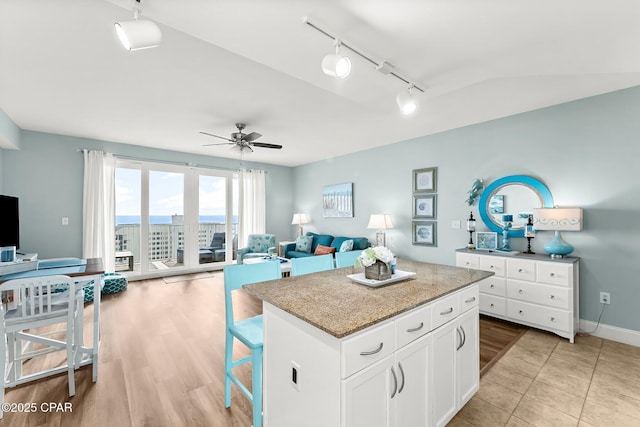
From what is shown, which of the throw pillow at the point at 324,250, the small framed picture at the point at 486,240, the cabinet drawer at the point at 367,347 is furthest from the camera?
the throw pillow at the point at 324,250

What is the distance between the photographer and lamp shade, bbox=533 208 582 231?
2.79 meters

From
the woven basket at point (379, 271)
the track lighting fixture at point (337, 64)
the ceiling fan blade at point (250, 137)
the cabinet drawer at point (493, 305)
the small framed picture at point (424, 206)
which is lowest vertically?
the cabinet drawer at point (493, 305)

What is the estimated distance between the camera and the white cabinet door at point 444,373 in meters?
1.49

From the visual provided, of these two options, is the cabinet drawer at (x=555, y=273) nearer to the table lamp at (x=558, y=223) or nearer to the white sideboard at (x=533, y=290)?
the white sideboard at (x=533, y=290)

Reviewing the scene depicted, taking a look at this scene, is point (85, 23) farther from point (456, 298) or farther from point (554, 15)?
point (456, 298)

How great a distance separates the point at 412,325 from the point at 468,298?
26.6 inches

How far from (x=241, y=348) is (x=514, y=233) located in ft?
11.6

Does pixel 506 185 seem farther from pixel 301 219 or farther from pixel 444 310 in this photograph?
pixel 301 219

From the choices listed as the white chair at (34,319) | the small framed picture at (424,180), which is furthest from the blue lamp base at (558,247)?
the white chair at (34,319)

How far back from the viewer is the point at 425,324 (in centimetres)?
142

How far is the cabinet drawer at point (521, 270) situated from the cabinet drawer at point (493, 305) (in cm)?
33

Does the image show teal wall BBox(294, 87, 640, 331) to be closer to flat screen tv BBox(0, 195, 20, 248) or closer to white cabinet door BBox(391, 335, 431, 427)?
white cabinet door BBox(391, 335, 431, 427)

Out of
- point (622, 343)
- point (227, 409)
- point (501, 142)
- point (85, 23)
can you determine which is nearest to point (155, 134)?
point (85, 23)

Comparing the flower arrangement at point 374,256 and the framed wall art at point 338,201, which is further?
the framed wall art at point 338,201
